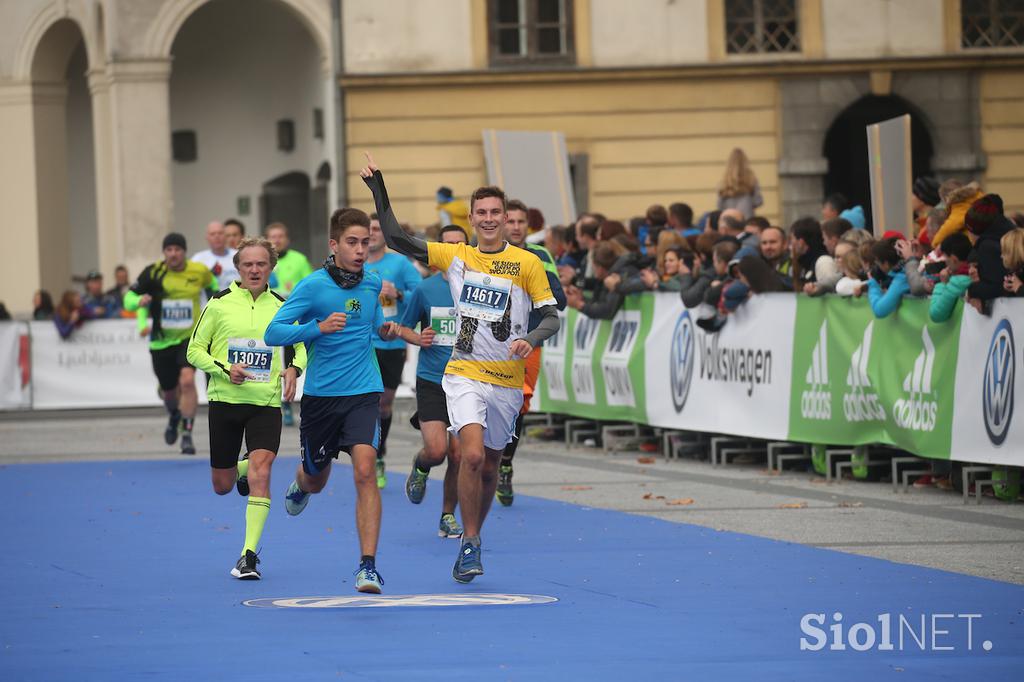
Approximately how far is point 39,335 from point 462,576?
17.6m

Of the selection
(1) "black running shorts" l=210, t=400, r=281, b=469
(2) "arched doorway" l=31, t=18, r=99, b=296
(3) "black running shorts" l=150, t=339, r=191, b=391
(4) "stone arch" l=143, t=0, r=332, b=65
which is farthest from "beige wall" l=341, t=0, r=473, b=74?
(1) "black running shorts" l=210, t=400, r=281, b=469

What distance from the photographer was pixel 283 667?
767cm

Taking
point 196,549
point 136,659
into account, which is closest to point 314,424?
point 196,549

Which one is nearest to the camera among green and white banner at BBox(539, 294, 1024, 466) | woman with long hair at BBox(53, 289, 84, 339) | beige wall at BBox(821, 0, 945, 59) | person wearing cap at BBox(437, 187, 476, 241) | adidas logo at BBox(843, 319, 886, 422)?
green and white banner at BBox(539, 294, 1024, 466)

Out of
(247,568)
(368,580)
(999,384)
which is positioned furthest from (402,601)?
(999,384)

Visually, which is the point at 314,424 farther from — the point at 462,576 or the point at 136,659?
the point at 136,659

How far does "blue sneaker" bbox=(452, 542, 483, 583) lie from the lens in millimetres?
9914

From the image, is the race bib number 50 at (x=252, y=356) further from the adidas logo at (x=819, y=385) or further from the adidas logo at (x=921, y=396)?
the adidas logo at (x=819, y=385)

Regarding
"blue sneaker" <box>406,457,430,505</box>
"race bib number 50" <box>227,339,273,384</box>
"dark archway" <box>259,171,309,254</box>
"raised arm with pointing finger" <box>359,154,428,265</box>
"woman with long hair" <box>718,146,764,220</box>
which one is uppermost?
"dark archway" <box>259,171,309,254</box>

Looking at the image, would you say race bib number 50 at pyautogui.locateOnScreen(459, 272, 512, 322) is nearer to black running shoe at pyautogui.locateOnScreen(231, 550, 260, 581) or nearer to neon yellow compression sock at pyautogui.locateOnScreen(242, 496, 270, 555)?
neon yellow compression sock at pyautogui.locateOnScreen(242, 496, 270, 555)

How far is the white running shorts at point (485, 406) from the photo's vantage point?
10.3 metres

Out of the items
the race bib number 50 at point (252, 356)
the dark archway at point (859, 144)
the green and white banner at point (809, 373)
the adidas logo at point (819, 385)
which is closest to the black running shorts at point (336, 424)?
the race bib number 50 at point (252, 356)

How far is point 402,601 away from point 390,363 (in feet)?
19.7

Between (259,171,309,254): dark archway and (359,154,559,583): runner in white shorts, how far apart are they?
28.1 m
